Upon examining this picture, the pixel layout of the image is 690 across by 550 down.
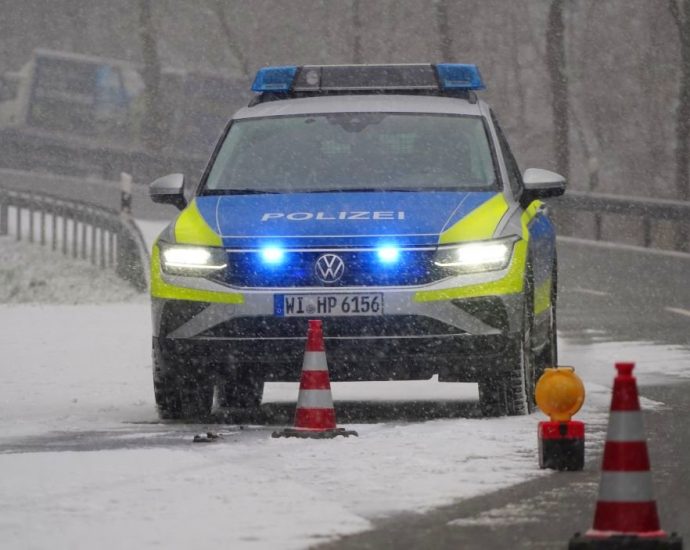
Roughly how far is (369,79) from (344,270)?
2.24 metres

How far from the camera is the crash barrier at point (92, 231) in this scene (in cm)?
2467

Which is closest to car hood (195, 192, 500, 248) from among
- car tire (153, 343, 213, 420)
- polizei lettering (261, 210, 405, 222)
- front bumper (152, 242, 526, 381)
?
polizei lettering (261, 210, 405, 222)

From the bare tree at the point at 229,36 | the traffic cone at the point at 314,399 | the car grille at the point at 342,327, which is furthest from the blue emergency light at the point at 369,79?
the bare tree at the point at 229,36

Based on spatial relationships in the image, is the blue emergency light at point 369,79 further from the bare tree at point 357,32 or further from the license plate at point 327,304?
the bare tree at point 357,32

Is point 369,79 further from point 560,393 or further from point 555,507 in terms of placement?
point 555,507

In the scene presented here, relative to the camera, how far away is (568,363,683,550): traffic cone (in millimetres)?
6648

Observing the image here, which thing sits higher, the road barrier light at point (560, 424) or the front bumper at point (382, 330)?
the front bumper at point (382, 330)

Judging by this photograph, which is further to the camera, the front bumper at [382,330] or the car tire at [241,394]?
the car tire at [241,394]

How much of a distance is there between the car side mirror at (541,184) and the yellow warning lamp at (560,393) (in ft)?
9.95

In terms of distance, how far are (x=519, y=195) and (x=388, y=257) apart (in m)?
1.47

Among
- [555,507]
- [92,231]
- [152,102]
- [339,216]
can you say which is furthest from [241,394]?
[152,102]

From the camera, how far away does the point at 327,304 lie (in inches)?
435

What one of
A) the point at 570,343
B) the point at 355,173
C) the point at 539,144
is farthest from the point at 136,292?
the point at 539,144

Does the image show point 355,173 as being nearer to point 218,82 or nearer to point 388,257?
point 388,257
